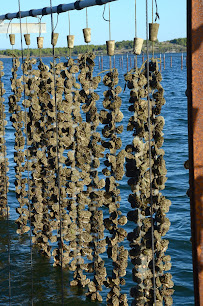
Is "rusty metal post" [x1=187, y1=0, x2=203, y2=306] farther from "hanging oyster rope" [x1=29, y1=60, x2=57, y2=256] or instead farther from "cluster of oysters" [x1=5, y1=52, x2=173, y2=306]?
"hanging oyster rope" [x1=29, y1=60, x2=57, y2=256]

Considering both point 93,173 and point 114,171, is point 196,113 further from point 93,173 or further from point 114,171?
point 93,173

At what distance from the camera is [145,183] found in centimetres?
772

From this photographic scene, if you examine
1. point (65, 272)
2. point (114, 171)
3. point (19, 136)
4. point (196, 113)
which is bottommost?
point (65, 272)

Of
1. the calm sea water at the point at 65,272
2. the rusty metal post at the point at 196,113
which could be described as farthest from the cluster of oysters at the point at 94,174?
the rusty metal post at the point at 196,113

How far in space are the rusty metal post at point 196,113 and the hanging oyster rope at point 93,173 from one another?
539 cm

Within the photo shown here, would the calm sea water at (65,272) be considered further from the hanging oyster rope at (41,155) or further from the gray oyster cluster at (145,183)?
the gray oyster cluster at (145,183)

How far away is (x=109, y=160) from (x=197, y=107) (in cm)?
475

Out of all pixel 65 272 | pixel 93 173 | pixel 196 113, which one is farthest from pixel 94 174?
pixel 196 113

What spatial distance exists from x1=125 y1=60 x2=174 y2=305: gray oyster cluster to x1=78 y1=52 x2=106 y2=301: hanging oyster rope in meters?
1.50

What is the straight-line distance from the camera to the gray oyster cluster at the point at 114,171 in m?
8.20

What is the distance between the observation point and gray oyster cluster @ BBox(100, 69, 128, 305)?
26.9ft

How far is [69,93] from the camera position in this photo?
10.3 meters

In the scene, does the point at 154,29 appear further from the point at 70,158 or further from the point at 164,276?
the point at 70,158

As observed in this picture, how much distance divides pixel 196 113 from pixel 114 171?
4.90 m
